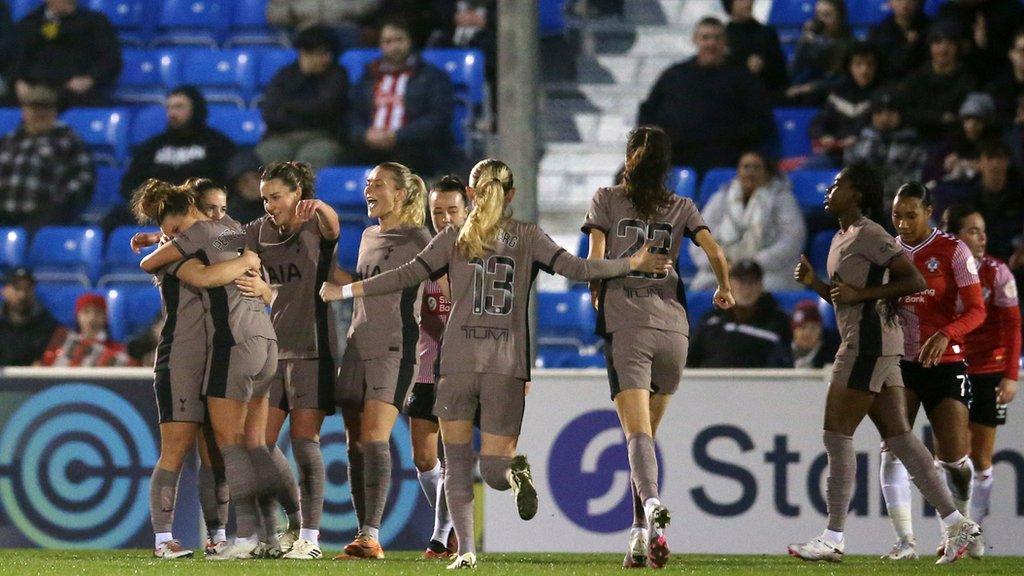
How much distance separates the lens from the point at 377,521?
7.68 metres

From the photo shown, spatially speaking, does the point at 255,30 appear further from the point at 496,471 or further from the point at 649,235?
the point at 496,471

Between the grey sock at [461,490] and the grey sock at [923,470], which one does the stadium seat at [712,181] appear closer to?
the grey sock at [923,470]

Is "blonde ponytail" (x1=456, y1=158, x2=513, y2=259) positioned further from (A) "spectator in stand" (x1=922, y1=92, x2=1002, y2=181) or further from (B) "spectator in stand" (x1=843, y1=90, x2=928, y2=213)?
(B) "spectator in stand" (x1=843, y1=90, x2=928, y2=213)

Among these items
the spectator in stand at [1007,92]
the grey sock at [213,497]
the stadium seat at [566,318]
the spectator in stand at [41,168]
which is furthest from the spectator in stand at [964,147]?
the spectator in stand at [41,168]

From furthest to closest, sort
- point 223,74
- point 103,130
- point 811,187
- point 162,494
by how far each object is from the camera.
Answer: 1. point 223,74
2. point 103,130
3. point 811,187
4. point 162,494

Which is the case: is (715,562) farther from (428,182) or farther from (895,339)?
(428,182)

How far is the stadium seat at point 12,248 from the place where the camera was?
498 inches

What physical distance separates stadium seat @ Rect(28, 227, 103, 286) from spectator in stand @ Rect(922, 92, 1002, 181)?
18.7 ft

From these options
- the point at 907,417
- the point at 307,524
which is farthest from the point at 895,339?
the point at 307,524

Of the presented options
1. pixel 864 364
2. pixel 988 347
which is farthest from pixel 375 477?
pixel 988 347

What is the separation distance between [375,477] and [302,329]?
704 millimetres

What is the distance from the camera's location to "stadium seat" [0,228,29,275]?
12656mm

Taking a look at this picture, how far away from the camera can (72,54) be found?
540 inches

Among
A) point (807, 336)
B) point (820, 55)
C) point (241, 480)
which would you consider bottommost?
point (241, 480)
